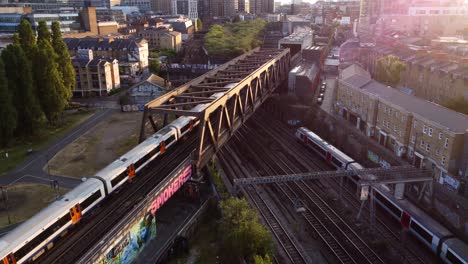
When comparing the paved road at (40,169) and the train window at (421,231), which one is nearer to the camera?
the train window at (421,231)

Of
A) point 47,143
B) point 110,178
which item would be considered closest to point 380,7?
point 47,143

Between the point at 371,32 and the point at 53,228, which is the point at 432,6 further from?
the point at 53,228

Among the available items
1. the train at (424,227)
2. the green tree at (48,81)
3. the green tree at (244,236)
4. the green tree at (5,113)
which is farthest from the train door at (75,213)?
the green tree at (48,81)

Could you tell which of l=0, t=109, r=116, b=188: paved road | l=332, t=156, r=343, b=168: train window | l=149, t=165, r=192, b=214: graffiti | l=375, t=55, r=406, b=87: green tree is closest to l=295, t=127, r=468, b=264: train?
l=332, t=156, r=343, b=168: train window

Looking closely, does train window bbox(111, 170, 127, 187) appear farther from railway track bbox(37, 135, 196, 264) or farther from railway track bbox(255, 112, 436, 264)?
railway track bbox(255, 112, 436, 264)

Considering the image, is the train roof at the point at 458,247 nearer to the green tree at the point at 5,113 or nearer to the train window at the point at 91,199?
the train window at the point at 91,199

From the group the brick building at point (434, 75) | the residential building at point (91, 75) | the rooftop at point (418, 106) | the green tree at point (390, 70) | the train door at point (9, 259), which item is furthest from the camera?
the residential building at point (91, 75)
